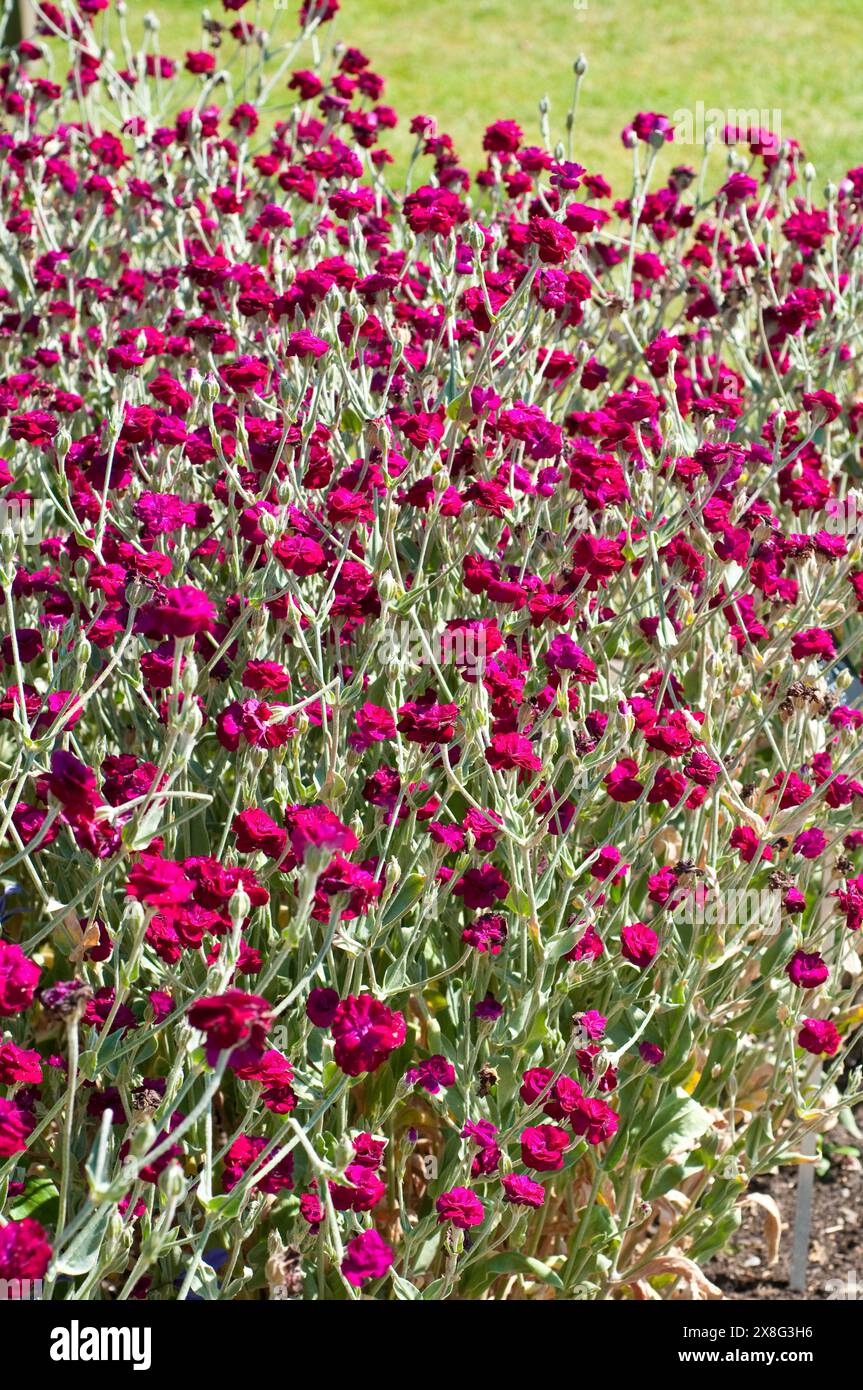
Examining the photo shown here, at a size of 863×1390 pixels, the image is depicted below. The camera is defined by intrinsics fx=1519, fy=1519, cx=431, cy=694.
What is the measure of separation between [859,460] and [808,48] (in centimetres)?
1103

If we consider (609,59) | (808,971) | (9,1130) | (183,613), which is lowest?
(808,971)

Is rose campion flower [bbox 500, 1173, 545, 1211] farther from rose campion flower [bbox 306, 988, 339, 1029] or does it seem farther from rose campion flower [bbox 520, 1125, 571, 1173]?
rose campion flower [bbox 306, 988, 339, 1029]

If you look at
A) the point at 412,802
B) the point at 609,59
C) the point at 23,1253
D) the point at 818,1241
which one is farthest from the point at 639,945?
the point at 609,59

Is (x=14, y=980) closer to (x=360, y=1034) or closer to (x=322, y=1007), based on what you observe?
(x=360, y=1034)

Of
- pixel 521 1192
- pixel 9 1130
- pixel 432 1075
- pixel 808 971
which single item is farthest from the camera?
pixel 808 971

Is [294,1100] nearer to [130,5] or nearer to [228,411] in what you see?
[228,411]

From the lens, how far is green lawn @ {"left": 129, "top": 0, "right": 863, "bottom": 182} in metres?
11.2

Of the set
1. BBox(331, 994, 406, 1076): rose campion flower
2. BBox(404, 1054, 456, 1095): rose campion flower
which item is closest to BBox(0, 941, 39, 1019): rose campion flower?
BBox(331, 994, 406, 1076): rose campion flower

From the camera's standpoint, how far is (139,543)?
254cm

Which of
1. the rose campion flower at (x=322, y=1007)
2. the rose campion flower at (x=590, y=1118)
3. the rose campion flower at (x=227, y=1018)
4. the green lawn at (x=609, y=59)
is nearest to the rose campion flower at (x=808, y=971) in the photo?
the rose campion flower at (x=590, y=1118)

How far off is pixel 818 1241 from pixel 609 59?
11722 mm

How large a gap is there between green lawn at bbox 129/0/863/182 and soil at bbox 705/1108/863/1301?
8.09m

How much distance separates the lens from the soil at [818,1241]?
2904 mm

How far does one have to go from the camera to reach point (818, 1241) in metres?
3.02
